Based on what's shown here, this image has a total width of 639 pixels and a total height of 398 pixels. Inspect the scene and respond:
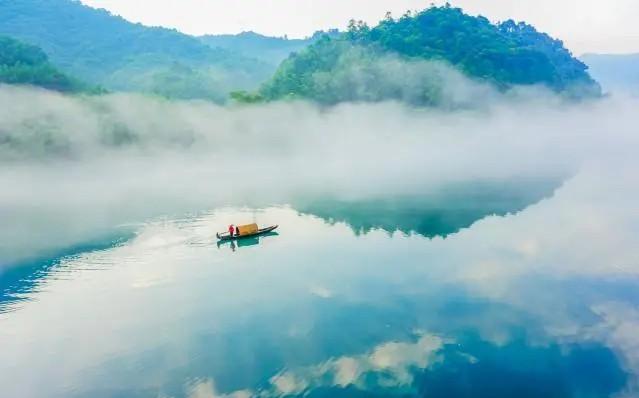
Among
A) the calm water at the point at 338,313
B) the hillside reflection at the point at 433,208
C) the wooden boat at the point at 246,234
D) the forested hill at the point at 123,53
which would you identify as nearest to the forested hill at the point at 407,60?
the forested hill at the point at 123,53

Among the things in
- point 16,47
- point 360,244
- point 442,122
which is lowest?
point 360,244

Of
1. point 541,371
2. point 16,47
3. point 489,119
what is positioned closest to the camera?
point 541,371

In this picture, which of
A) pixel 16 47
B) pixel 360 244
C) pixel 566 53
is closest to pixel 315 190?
pixel 360 244

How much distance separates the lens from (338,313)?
57.0 feet

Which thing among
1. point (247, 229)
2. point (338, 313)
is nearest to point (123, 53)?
point (247, 229)

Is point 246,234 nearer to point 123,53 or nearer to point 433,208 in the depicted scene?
point 433,208

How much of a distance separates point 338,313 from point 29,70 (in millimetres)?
49482

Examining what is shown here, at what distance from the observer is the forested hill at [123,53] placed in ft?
270

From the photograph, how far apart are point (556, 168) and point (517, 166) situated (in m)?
3.74

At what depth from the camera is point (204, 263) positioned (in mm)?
23359

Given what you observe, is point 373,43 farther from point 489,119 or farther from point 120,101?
point 120,101

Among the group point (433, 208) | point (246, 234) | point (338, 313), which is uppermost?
point (246, 234)

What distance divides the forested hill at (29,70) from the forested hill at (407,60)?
23.1 m

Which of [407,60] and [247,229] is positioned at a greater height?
[407,60]
